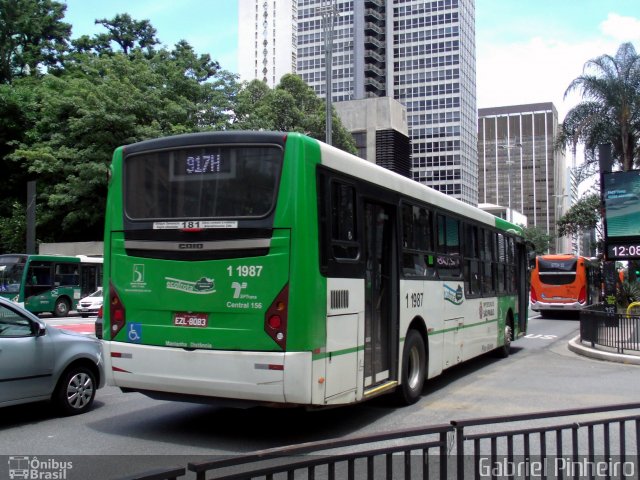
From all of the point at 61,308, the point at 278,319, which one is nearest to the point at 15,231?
the point at 61,308

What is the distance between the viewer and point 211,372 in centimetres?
644

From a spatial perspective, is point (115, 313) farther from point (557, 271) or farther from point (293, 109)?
point (293, 109)

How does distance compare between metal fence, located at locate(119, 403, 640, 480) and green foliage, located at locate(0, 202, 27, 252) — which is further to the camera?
green foliage, located at locate(0, 202, 27, 252)

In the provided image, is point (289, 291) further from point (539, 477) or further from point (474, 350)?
point (474, 350)

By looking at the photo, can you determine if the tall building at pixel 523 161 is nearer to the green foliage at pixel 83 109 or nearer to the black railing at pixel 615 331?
the green foliage at pixel 83 109

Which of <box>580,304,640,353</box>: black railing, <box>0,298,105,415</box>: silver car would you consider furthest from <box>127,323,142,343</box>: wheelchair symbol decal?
<box>580,304,640,353</box>: black railing

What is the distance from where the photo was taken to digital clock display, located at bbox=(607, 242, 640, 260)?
19703 millimetres

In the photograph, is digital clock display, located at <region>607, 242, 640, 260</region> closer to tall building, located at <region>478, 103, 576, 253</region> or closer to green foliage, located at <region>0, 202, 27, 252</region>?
green foliage, located at <region>0, 202, 27, 252</region>

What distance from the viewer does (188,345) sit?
260 inches

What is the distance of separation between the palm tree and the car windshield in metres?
25.7

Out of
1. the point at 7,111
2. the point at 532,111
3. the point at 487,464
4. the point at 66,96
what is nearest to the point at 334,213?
the point at 487,464

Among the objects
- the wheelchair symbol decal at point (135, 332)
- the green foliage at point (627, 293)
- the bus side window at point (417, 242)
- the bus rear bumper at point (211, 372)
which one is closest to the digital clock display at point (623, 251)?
the green foliage at point (627, 293)

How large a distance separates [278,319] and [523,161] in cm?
14411

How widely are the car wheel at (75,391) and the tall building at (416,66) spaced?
113838 mm
